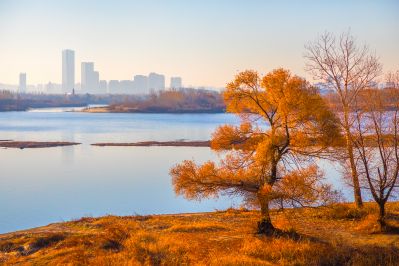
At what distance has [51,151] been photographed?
40.4 m

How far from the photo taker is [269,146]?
12.1m

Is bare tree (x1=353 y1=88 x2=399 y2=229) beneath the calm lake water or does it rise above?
above

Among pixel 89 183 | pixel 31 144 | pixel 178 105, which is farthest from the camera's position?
pixel 178 105

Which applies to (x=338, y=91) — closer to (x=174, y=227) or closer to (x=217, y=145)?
(x=217, y=145)

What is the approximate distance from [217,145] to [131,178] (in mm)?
15884

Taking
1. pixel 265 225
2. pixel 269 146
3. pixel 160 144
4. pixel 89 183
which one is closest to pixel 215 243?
pixel 265 225

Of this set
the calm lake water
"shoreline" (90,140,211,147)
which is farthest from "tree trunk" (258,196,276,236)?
"shoreline" (90,140,211,147)

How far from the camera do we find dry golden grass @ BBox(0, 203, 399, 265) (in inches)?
412

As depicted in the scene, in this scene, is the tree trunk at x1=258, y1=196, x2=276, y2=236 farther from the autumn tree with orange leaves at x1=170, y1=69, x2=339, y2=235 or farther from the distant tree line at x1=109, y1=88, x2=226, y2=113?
the distant tree line at x1=109, y1=88, x2=226, y2=113

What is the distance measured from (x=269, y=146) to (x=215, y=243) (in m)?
2.87

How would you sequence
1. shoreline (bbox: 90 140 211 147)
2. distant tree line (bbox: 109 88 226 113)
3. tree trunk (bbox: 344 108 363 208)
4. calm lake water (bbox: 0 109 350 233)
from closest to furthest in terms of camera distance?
tree trunk (bbox: 344 108 363 208) < calm lake water (bbox: 0 109 350 233) < shoreline (bbox: 90 140 211 147) < distant tree line (bbox: 109 88 226 113)

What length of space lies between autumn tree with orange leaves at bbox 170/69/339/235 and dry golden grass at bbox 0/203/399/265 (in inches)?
46.1

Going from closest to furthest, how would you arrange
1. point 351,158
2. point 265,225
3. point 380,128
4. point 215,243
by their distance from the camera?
1. point 215,243
2. point 265,225
3. point 380,128
4. point 351,158

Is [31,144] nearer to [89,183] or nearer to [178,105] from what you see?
[89,183]
